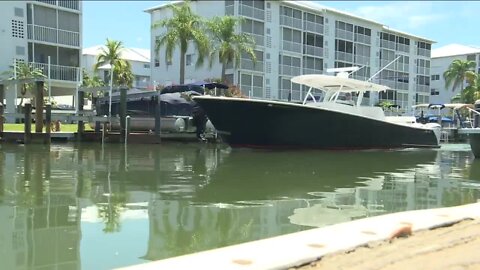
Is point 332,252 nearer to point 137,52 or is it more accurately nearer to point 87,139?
point 87,139

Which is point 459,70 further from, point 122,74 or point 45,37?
point 45,37

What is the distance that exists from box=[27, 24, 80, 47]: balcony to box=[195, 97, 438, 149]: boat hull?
23.0m

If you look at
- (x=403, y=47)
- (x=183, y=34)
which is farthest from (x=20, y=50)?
(x=403, y=47)

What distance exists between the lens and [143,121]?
79.5 feet

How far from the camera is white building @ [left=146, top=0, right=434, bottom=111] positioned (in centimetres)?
4706

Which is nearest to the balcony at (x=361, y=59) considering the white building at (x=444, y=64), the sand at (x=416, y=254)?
the white building at (x=444, y=64)

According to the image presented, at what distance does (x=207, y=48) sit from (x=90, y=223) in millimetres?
31577

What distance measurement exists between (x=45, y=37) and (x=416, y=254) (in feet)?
125

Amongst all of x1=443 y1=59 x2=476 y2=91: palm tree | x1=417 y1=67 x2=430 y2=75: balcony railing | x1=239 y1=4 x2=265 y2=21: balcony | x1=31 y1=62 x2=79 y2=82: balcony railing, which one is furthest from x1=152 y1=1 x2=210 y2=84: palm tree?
x1=443 y1=59 x2=476 y2=91: palm tree

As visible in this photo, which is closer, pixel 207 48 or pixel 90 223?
pixel 90 223

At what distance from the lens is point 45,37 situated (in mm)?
38844

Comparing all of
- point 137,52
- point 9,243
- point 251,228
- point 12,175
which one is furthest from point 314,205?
point 137,52

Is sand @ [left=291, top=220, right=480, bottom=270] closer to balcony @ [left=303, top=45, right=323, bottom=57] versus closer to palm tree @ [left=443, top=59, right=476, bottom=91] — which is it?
balcony @ [left=303, top=45, right=323, bottom=57]

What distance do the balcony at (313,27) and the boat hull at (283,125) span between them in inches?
1203
